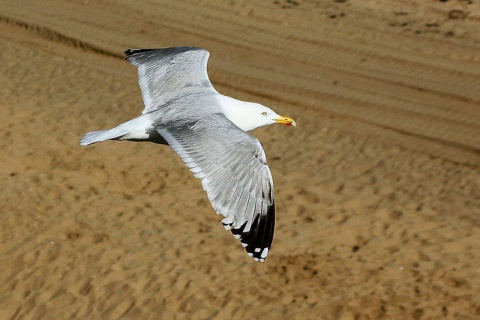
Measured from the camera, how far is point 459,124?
1184 cm

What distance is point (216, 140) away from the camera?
627 cm

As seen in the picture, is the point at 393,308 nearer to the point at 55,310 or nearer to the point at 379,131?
the point at 55,310

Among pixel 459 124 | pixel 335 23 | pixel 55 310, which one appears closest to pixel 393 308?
pixel 55 310

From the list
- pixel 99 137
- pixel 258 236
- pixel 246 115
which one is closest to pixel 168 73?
pixel 246 115

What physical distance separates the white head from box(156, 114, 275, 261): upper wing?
58 cm

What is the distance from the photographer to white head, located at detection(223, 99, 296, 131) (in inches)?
280

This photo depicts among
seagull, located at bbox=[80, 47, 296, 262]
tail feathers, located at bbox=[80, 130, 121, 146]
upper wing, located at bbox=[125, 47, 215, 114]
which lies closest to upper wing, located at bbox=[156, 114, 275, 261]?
seagull, located at bbox=[80, 47, 296, 262]

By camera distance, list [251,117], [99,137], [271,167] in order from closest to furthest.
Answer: [99,137], [251,117], [271,167]

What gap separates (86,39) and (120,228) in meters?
6.07

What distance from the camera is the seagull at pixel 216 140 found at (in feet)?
19.3

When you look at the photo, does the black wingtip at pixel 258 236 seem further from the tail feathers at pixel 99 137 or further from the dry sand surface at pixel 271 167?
the dry sand surface at pixel 271 167

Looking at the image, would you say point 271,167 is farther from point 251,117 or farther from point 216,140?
point 216,140

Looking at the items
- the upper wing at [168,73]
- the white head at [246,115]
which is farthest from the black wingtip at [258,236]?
the upper wing at [168,73]

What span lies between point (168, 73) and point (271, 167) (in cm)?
303
